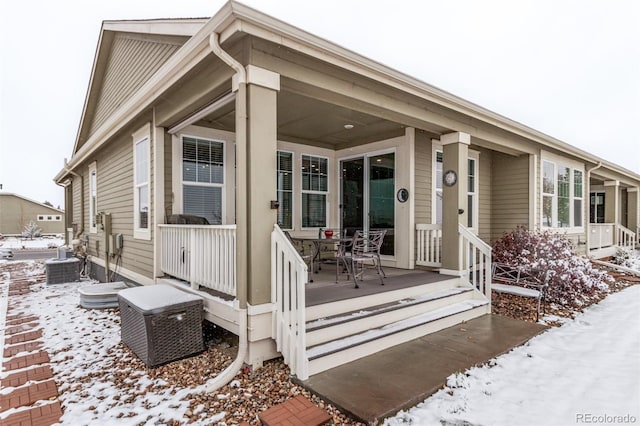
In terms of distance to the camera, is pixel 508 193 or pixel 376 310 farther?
pixel 508 193

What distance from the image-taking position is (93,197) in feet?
29.9

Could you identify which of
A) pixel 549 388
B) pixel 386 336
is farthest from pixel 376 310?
pixel 549 388

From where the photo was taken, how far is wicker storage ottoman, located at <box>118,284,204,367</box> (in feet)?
10.6

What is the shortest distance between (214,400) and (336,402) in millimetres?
966

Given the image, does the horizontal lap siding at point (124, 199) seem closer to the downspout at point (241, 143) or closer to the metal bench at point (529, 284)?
the downspout at point (241, 143)

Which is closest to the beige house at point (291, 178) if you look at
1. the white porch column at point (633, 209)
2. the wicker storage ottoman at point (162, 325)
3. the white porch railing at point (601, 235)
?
the wicker storage ottoman at point (162, 325)

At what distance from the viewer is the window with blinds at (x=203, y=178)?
205 inches

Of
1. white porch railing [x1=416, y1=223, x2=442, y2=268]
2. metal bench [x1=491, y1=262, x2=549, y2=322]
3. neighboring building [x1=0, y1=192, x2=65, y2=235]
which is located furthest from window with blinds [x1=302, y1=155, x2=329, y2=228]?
neighboring building [x1=0, y1=192, x2=65, y2=235]

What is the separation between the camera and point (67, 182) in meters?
12.6

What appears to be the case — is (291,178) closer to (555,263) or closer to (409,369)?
(409,369)

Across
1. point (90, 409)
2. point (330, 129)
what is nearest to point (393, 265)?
point (330, 129)

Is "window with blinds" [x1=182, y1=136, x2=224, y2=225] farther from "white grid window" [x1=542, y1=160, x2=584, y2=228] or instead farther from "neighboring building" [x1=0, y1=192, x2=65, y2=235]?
"neighboring building" [x1=0, y1=192, x2=65, y2=235]

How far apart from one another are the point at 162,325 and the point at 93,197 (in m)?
7.65

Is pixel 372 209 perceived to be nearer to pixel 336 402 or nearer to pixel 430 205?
pixel 430 205
